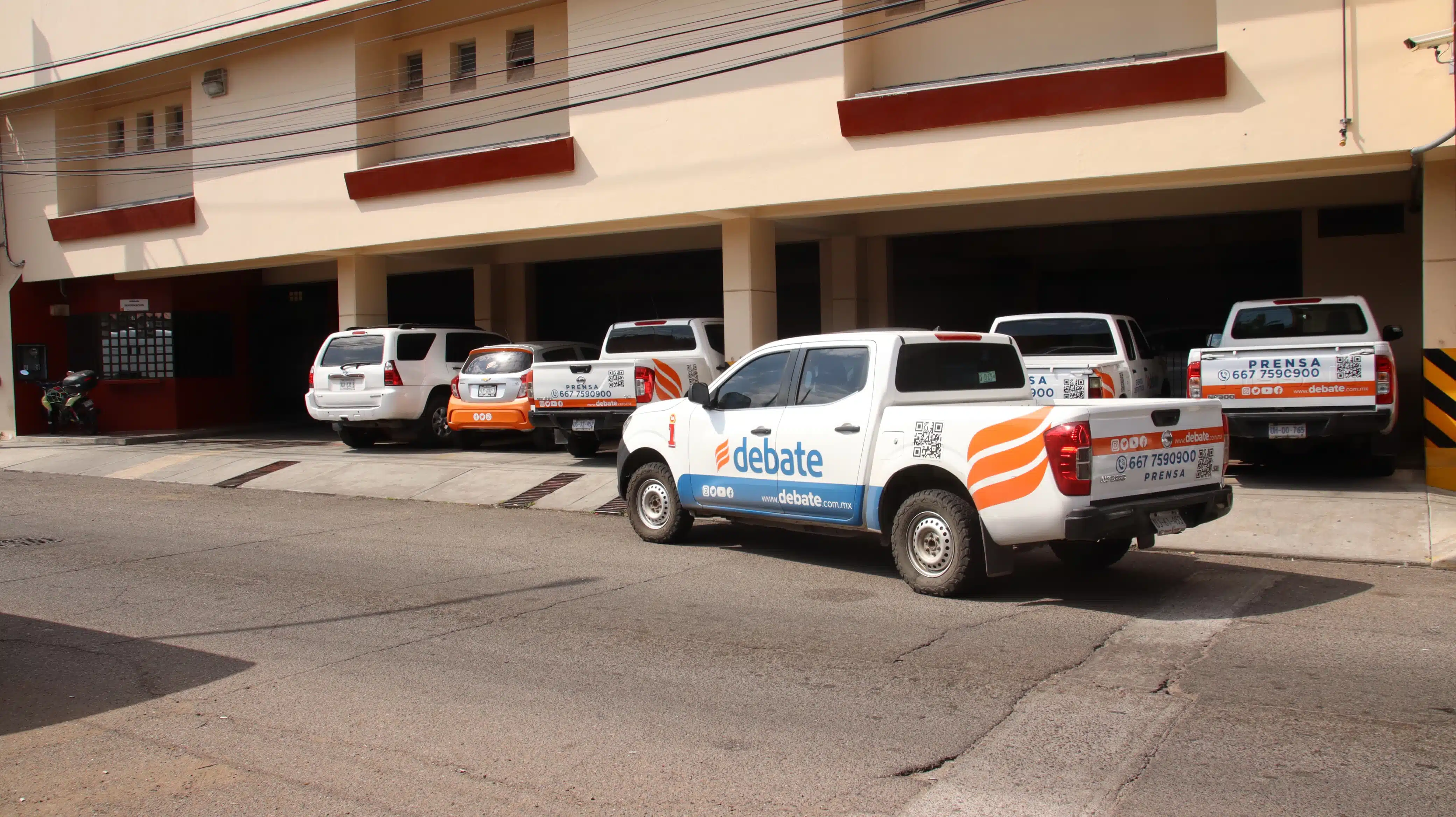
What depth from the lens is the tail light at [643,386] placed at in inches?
586

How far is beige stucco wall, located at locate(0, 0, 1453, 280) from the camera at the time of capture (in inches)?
465

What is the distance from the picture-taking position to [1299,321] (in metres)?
13.5

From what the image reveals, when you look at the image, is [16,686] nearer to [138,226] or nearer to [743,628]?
[743,628]

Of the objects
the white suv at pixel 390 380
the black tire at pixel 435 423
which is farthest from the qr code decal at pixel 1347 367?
the black tire at pixel 435 423

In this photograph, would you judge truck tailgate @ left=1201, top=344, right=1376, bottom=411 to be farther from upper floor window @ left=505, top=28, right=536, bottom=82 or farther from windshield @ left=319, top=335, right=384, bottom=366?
windshield @ left=319, top=335, right=384, bottom=366

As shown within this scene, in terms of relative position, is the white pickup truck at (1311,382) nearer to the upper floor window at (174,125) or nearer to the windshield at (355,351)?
the windshield at (355,351)

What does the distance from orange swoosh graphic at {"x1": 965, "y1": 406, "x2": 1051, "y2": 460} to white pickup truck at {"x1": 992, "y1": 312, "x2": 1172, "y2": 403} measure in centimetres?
479

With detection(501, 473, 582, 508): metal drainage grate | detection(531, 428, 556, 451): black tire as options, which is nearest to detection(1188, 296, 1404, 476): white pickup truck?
detection(501, 473, 582, 508): metal drainage grate

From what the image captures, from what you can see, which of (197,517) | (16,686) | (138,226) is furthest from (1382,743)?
(138,226)

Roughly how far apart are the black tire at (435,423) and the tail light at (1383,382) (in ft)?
42.4

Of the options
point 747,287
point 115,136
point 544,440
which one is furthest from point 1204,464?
point 115,136

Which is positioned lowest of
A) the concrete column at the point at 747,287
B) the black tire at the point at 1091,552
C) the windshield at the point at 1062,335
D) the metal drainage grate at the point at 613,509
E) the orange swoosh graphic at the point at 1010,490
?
the metal drainage grate at the point at 613,509

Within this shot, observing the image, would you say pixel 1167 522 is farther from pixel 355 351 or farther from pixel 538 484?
pixel 355 351

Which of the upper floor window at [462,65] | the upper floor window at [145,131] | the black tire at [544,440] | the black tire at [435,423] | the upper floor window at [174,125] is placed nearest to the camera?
the black tire at [544,440]
